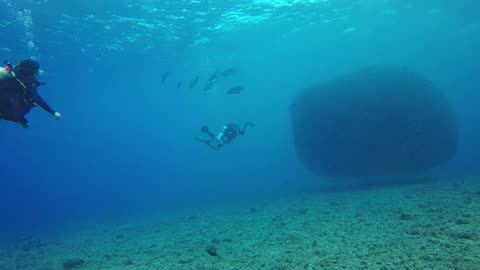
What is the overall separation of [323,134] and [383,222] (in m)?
10.0

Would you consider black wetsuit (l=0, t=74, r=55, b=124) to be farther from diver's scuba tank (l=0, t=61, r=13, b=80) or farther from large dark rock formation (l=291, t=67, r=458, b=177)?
large dark rock formation (l=291, t=67, r=458, b=177)

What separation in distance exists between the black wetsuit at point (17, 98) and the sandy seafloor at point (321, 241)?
4924 millimetres

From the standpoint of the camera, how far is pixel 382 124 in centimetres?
1742

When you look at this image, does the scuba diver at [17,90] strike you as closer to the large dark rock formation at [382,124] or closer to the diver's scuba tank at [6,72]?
the diver's scuba tank at [6,72]

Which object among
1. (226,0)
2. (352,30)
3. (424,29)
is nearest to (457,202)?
(226,0)

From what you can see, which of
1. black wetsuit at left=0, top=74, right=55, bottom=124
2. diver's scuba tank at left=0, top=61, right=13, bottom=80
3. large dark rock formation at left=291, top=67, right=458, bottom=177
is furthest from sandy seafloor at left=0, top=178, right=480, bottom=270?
diver's scuba tank at left=0, top=61, right=13, bottom=80

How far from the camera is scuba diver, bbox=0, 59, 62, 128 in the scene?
6.06 metres

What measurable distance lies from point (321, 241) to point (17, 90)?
776 cm

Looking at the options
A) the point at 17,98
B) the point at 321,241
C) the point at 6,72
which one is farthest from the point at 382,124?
the point at 6,72

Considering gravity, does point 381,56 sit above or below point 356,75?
above

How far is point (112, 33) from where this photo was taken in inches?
1026

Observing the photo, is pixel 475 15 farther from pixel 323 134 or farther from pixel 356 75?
pixel 323 134

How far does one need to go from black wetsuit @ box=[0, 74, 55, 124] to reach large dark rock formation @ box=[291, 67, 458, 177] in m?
15.3

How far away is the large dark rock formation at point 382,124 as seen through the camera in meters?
17.4
